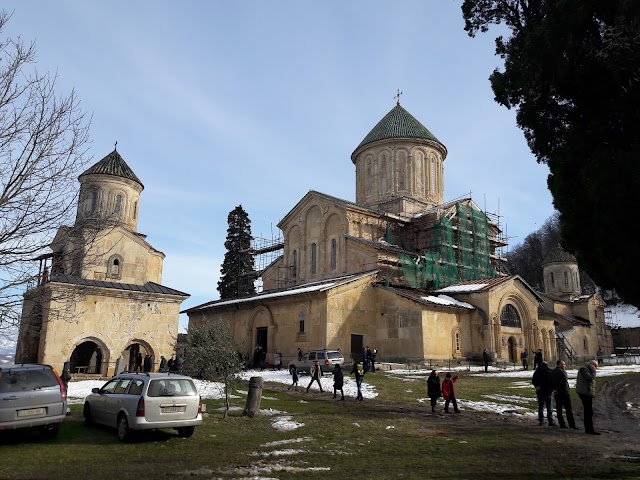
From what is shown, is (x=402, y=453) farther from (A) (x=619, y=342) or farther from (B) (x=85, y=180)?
(A) (x=619, y=342)

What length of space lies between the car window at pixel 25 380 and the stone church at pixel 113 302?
9.03 m

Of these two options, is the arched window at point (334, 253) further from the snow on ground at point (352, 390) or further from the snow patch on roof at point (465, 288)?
the snow on ground at point (352, 390)

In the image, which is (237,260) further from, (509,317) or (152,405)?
(152,405)

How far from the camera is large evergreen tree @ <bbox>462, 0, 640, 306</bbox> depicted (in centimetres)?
998

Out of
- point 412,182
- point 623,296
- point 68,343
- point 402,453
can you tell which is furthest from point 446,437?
point 412,182

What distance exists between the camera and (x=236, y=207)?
46.0 meters

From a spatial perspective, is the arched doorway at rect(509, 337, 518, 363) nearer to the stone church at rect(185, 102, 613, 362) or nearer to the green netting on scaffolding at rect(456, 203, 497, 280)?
the stone church at rect(185, 102, 613, 362)

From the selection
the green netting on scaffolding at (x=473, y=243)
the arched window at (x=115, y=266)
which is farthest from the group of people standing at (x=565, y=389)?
the green netting on scaffolding at (x=473, y=243)

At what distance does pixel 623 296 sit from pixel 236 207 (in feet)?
126

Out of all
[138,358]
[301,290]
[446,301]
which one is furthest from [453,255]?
[138,358]

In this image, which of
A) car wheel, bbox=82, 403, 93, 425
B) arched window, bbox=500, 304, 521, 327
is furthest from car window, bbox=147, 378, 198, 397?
arched window, bbox=500, 304, 521, 327

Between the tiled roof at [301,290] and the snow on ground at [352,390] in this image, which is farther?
the tiled roof at [301,290]

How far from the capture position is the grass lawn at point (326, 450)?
7152mm

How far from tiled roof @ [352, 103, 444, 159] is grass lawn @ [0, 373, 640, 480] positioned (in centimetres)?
2923
